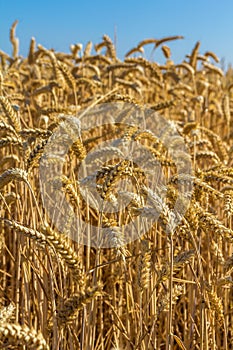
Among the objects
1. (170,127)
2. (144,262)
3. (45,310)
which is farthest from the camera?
(170,127)

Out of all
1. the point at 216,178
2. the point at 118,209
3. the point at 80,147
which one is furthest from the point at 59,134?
the point at 216,178

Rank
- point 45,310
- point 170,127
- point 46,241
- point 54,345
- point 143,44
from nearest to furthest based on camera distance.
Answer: point 46,241 → point 54,345 → point 45,310 → point 170,127 → point 143,44

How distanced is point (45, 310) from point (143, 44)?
10.4 feet

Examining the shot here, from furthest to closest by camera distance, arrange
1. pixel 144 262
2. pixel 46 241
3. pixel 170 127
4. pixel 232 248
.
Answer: pixel 170 127
pixel 232 248
pixel 144 262
pixel 46 241

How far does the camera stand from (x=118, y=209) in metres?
1.37

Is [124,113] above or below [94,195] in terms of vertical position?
above

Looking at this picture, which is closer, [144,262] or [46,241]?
[46,241]

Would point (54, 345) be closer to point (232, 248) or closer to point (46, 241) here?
point (46, 241)

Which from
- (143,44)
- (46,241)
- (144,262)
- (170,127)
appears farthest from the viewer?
(143,44)

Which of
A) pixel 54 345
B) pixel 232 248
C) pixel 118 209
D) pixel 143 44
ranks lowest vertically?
pixel 54 345

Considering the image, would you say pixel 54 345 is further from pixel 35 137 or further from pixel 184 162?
pixel 184 162

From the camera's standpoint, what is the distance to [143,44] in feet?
13.1

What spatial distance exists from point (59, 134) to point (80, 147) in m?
0.07

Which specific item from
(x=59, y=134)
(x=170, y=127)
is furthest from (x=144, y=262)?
(x=170, y=127)
